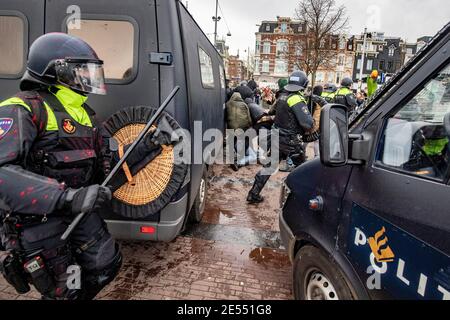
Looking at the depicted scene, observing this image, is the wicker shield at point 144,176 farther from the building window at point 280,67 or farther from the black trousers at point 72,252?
the building window at point 280,67

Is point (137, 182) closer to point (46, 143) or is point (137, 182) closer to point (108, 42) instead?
point (46, 143)

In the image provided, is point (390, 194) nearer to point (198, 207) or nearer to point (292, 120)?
point (198, 207)

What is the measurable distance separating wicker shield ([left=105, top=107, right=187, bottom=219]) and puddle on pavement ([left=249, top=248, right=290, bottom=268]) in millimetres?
1560

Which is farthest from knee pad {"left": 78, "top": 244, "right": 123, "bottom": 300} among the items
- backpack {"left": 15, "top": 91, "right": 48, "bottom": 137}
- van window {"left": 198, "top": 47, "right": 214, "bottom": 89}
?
van window {"left": 198, "top": 47, "right": 214, "bottom": 89}

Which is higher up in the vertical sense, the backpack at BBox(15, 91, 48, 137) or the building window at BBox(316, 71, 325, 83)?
the building window at BBox(316, 71, 325, 83)

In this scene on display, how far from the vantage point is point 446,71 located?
146cm

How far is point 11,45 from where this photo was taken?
8.70 feet

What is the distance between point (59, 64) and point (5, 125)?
503 millimetres

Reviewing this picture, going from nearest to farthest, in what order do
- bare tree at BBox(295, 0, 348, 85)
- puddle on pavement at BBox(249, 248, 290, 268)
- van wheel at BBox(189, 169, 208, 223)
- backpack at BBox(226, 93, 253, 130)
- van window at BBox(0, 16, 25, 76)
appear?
van window at BBox(0, 16, 25, 76) → puddle on pavement at BBox(249, 248, 290, 268) → van wheel at BBox(189, 169, 208, 223) → backpack at BBox(226, 93, 253, 130) → bare tree at BBox(295, 0, 348, 85)

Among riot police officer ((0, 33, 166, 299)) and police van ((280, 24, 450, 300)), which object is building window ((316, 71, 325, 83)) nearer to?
police van ((280, 24, 450, 300))

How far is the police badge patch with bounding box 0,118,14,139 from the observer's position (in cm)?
160

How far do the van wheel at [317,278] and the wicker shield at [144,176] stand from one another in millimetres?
1115
